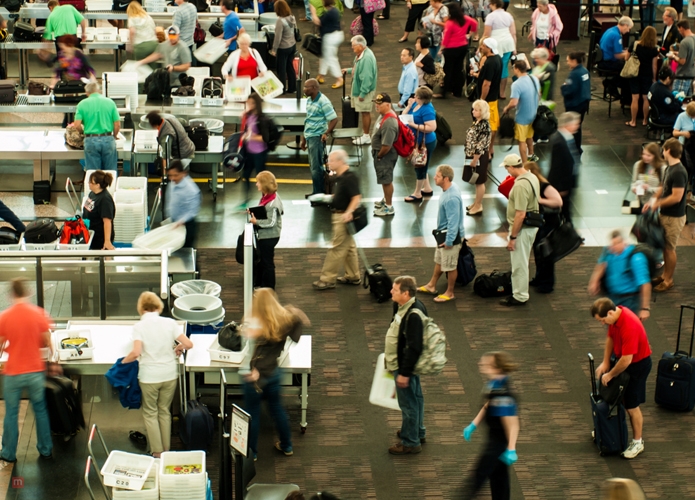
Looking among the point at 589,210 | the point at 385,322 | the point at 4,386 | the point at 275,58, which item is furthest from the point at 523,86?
the point at 4,386

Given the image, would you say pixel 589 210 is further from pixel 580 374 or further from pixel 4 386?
pixel 4 386

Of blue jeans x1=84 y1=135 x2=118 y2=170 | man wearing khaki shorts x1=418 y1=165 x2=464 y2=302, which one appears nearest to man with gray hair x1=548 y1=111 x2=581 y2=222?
man wearing khaki shorts x1=418 y1=165 x2=464 y2=302

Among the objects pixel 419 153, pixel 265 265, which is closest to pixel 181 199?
pixel 265 265

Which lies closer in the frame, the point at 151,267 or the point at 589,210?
the point at 151,267

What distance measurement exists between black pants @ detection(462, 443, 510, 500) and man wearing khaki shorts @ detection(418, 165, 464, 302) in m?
3.78

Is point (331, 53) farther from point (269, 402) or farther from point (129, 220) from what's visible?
point (269, 402)

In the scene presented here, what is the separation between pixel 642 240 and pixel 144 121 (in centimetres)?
730

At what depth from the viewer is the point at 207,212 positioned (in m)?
14.2

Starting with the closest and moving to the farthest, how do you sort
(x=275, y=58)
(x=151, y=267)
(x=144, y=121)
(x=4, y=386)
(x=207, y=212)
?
(x=4, y=386)
(x=151, y=267)
(x=207, y=212)
(x=144, y=121)
(x=275, y=58)

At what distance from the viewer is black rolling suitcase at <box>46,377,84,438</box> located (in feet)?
29.8

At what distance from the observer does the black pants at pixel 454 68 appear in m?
18.3

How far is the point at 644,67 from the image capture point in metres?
17.0

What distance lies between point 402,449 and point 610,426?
180cm

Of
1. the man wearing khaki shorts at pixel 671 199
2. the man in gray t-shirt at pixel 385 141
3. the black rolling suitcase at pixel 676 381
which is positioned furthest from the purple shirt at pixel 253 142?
the black rolling suitcase at pixel 676 381
